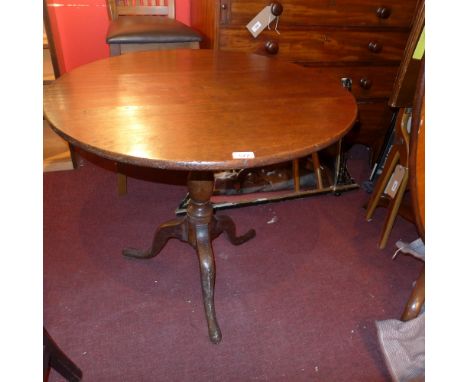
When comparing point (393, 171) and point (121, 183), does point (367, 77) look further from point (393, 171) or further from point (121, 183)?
point (121, 183)

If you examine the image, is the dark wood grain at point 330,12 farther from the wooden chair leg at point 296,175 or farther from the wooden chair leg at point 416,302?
the wooden chair leg at point 416,302

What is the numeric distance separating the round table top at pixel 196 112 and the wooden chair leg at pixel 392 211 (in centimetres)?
71

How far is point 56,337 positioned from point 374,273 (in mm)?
1440

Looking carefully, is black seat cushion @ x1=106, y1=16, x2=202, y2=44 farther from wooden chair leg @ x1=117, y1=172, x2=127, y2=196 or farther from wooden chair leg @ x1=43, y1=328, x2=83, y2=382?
wooden chair leg @ x1=43, y1=328, x2=83, y2=382

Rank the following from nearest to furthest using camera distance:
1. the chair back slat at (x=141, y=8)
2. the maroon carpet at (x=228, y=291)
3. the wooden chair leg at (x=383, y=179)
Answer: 1. the maroon carpet at (x=228, y=291)
2. the wooden chair leg at (x=383, y=179)
3. the chair back slat at (x=141, y=8)

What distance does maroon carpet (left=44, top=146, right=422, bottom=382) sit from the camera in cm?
144

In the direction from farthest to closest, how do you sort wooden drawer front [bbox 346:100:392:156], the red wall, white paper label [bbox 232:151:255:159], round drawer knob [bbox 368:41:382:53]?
Result: the red wall
wooden drawer front [bbox 346:100:392:156]
round drawer knob [bbox 368:41:382:53]
white paper label [bbox 232:151:255:159]

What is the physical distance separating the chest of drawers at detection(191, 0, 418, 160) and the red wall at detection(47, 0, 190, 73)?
0.97 metres

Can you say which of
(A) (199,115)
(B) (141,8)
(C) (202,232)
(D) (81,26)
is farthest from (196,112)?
(D) (81,26)

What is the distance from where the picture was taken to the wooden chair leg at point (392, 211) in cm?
186

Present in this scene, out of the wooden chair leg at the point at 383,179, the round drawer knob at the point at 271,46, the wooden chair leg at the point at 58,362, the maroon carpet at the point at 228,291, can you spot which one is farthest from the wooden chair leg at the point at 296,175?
the wooden chair leg at the point at 58,362

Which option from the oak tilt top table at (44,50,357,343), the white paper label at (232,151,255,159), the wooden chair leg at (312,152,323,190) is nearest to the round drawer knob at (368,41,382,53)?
the wooden chair leg at (312,152,323,190)
